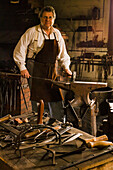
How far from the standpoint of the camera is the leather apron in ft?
13.5

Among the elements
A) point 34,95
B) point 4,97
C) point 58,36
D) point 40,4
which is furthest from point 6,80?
point 40,4

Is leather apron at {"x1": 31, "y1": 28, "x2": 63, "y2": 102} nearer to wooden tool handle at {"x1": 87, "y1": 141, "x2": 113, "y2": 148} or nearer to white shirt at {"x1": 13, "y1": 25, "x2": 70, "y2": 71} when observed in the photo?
white shirt at {"x1": 13, "y1": 25, "x2": 70, "y2": 71}

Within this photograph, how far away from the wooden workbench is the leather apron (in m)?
2.20

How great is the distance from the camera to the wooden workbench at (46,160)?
5.64 ft

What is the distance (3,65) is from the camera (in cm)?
656

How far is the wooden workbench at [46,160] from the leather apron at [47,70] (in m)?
2.20

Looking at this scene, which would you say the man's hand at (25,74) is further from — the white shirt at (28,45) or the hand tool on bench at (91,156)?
the hand tool on bench at (91,156)

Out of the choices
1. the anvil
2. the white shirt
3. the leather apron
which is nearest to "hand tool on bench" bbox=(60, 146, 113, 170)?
the anvil

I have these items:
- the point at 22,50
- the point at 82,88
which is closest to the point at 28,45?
the point at 22,50

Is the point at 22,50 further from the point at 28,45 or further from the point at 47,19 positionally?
the point at 47,19

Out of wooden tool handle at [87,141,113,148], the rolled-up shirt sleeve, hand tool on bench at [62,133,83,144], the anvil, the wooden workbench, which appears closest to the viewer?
the wooden workbench

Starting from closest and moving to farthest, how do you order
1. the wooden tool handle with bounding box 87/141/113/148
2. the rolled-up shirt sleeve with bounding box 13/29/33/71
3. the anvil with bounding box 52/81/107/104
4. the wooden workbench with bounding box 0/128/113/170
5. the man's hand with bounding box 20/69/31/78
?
the wooden workbench with bounding box 0/128/113/170, the wooden tool handle with bounding box 87/141/113/148, the anvil with bounding box 52/81/107/104, the man's hand with bounding box 20/69/31/78, the rolled-up shirt sleeve with bounding box 13/29/33/71

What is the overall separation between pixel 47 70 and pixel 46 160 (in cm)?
246

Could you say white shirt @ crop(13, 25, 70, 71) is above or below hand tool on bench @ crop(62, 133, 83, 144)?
above
